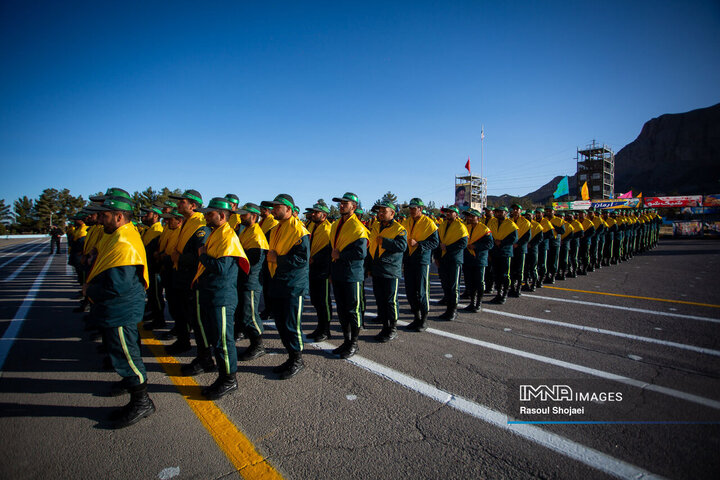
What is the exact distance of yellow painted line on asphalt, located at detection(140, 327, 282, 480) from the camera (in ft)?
7.58

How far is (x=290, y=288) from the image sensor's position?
12.2 feet

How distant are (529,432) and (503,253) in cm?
497

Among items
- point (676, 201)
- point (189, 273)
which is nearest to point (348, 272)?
point (189, 273)

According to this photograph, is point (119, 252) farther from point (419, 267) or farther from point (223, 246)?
point (419, 267)

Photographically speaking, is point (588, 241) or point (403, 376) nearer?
point (403, 376)

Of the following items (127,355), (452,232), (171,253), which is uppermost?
(452,232)

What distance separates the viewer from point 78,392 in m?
3.42

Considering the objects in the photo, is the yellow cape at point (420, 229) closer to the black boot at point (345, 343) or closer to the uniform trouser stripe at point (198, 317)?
the black boot at point (345, 343)

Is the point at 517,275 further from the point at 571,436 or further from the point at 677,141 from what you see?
the point at 677,141

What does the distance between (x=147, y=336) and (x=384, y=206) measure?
4.34m

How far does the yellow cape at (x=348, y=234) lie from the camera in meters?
4.38

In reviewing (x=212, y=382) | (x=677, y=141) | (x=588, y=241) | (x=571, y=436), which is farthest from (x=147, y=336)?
(x=677, y=141)

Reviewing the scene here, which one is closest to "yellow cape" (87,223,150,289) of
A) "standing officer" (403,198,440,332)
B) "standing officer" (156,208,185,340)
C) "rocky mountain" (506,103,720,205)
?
"standing officer" (156,208,185,340)

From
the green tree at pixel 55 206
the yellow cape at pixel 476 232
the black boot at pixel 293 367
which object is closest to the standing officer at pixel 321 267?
the black boot at pixel 293 367
